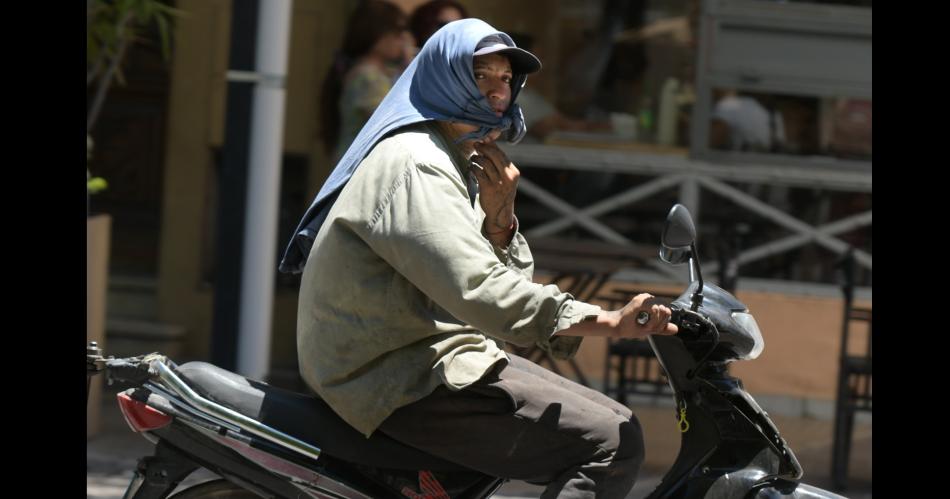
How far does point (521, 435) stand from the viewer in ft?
10.4

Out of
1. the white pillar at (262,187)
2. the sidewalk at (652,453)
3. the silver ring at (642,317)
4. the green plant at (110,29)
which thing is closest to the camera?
the silver ring at (642,317)

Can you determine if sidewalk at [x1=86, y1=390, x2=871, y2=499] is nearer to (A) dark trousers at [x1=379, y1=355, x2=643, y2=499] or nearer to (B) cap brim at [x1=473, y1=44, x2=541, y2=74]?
(A) dark trousers at [x1=379, y1=355, x2=643, y2=499]

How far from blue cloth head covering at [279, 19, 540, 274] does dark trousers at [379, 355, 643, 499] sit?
512mm

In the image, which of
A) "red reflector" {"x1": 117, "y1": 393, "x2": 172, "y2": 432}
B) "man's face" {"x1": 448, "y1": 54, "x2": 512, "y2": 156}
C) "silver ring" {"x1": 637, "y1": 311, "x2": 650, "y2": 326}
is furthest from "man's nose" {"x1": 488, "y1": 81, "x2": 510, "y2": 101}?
"red reflector" {"x1": 117, "y1": 393, "x2": 172, "y2": 432}

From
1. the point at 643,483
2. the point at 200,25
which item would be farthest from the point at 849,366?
the point at 200,25

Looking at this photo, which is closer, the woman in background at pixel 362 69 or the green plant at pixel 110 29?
the green plant at pixel 110 29

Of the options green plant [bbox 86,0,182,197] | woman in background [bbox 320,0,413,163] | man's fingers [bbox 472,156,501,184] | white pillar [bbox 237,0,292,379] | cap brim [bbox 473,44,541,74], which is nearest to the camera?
cap brim [bbox 473,44,541,74]

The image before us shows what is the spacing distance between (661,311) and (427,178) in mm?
582

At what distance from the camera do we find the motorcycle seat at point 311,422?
315 centimetres

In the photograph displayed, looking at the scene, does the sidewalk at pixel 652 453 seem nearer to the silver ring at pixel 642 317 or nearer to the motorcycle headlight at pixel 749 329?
the motorcycle headlight at pixel 749 329

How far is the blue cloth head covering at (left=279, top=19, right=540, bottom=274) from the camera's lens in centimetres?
311

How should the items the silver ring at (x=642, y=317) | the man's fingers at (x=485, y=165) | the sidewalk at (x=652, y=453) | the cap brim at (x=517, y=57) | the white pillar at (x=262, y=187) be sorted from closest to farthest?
the silver ring at (x=642, y=317) < the cap brim at (x=517, y=57) < the man's fingers at (x=485, y=165) < the white pillar at (x=262, y=187) < the sidewalk at (x=652, y=453)

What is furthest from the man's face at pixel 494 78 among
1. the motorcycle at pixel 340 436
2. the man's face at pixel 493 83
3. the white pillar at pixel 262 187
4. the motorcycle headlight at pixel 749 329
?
the white pillar at pixel 262 187

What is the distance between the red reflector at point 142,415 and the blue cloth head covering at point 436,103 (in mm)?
515
